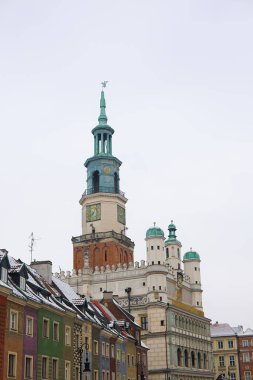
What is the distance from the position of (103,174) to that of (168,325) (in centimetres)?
3421

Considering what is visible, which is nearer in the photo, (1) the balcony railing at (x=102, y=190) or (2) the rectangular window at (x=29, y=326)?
(2) the rectangular window at (x=29, y=326)

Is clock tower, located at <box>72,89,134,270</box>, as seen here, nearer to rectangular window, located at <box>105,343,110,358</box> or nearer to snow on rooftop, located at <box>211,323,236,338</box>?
snow on rooftop, located at <box>211,323,236,338</box>

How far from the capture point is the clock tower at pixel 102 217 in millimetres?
113125

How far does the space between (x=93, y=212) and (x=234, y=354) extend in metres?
47.5

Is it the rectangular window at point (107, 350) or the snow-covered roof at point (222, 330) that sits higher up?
the snow-covered roof at point (222, 330)

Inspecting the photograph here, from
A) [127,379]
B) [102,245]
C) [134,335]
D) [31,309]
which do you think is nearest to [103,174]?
[102,245]

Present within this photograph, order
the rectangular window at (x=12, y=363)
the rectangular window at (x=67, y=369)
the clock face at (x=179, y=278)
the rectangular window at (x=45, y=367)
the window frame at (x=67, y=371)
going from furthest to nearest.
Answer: the clock face at (x=179, y=278)
the rectangular window at (x=67, y=369)
the window frame at (x=67, y=371)
the rectangular window at (x=45, y=367)
the rectangular window at (x=12, y=363)

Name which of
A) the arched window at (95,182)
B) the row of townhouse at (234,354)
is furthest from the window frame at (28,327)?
the row of townhouse at (234,354)

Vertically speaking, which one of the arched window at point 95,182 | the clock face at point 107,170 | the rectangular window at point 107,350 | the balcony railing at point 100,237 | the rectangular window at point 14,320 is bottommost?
the rectangular window at point 107,350

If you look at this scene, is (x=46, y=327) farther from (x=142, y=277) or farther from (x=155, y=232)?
(x=155, y=232)

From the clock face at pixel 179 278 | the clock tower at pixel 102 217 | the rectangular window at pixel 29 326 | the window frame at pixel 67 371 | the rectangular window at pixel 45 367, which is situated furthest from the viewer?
the clock tower at pixel 102 217

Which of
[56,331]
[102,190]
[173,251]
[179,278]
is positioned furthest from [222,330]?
[56,331]

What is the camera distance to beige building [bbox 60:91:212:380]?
3939 inches

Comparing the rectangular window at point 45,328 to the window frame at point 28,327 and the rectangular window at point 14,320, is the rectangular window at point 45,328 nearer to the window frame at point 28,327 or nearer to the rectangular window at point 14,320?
the window frame at point 28,327
